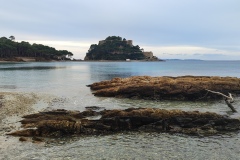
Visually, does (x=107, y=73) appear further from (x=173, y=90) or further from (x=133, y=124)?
(x=133, y=124)

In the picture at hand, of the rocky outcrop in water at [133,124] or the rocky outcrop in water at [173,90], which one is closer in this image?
the rocky outcrop in water at [133,124]

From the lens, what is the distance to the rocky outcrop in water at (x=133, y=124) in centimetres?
1641

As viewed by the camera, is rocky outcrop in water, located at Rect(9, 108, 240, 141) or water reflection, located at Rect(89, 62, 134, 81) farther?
water reflection, located at Rect(89, 62, 134, 81)

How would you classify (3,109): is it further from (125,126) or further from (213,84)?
(213,84)

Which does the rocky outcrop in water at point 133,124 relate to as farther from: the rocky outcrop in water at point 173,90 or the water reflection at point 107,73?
the water reflection at point 107,73

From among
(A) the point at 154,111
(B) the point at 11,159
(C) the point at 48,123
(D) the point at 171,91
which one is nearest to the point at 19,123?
(C) the point at 48,123

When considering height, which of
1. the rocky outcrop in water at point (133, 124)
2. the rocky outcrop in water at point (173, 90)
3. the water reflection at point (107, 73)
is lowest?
the water reflection at point (107, 73)

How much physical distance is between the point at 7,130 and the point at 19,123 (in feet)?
5.77

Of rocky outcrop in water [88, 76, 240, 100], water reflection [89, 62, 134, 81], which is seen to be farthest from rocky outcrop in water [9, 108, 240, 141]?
water reflection [89, 62, 134, 81]

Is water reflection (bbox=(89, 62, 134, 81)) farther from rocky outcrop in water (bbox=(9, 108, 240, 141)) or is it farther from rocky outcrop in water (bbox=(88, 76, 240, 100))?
rocky outcrop in water (bbox=(9, 108, 240, 141))

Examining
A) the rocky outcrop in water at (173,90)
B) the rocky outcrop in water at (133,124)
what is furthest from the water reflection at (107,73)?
the rocky outcrop in water at (133,124)

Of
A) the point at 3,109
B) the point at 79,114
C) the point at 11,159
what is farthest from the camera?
the point at 3,109

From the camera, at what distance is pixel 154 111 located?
1920cm

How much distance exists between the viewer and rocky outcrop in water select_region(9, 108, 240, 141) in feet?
53.8
